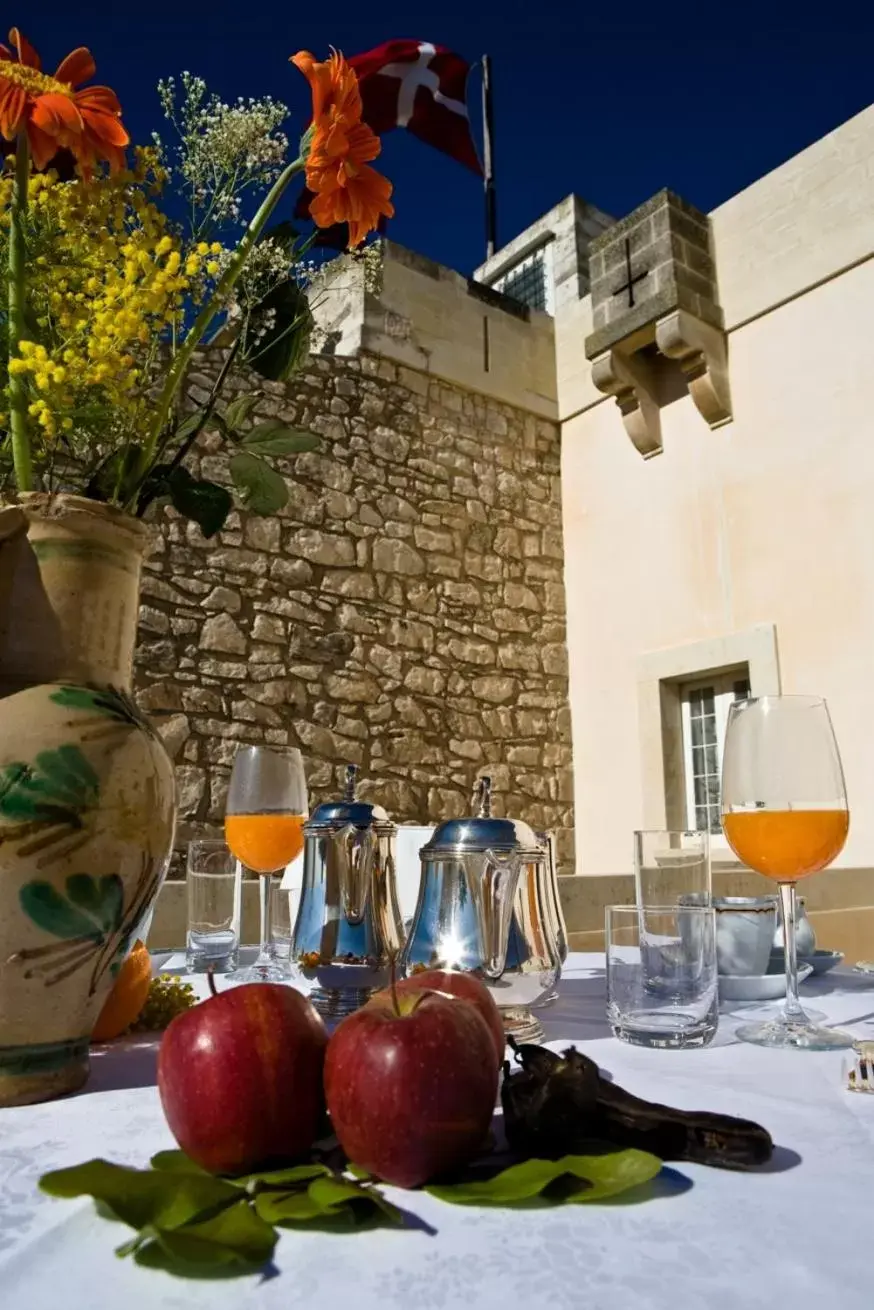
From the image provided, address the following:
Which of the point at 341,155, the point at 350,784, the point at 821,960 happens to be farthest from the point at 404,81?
the point at 821,960

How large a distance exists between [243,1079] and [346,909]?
1.85 ft

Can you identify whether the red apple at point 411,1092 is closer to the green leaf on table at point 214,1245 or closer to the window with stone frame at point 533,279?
the green leaf on table at point 214,1245

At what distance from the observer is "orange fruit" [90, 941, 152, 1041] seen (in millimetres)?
945

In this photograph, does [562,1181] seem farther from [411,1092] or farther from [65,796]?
[65,796]

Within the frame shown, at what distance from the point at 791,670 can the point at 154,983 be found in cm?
455

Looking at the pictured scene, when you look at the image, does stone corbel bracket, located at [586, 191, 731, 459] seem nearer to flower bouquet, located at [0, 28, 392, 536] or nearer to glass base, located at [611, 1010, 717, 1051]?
flower bouquet, located at [0, 28, 392, 536]

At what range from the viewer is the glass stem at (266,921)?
1.37 meters

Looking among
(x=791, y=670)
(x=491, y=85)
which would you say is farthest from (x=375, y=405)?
(x=491, y=85)

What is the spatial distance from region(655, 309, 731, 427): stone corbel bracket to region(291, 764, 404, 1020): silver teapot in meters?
4.88

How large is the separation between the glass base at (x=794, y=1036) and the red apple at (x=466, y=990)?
1.37 feet

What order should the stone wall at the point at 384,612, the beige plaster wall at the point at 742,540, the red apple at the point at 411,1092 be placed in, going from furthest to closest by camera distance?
the beige plaster wall at the point at 742,540 → the stone wall at the point at 384,612 → the red apple at the point at 411,1092

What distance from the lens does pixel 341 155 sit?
0.92m

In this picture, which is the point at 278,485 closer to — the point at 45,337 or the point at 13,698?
the point at 45,337

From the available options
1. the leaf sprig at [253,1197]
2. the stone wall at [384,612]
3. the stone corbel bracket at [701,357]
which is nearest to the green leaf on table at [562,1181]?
the leaf sprig at [253,1197]
